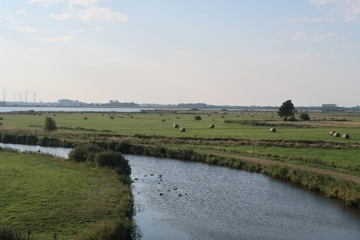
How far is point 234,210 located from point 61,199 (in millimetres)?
12507

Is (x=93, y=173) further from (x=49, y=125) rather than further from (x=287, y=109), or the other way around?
(x=287, y=109)

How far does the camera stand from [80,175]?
1371 inches

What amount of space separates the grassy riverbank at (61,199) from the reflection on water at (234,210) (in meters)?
2.38

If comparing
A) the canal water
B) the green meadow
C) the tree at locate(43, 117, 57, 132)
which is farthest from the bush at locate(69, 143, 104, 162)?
the tree at locate(43, 117, 57, 132)

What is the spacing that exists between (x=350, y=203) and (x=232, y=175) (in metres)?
13.4

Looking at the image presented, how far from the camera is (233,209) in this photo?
1111 inches

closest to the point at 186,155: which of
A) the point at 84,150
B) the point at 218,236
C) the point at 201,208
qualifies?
the point at 84,150

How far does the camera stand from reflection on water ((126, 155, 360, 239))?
23.7m

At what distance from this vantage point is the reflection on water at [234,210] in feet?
77.7

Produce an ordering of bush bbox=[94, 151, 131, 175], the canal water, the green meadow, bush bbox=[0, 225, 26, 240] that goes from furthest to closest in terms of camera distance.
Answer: bush bbox=[94, 151, 131, 175], the canal water, the green meadow, bush bbox=[0, 225, 26, 240]

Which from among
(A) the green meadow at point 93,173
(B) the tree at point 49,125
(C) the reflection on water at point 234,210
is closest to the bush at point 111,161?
(A) the green meadow at point 93,173

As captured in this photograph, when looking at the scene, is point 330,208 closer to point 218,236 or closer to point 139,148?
point 218,236

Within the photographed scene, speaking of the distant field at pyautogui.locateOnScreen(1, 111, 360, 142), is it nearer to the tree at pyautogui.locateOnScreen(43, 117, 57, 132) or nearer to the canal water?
the tree at pyautogui.locateOnScreen(43, 117, 57, 132)

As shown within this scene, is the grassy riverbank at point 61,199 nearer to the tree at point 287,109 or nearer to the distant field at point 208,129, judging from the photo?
the distant field at point 208,129
